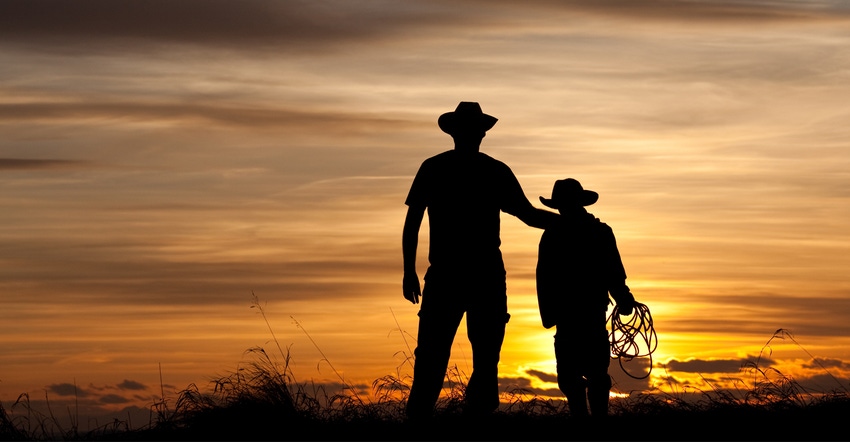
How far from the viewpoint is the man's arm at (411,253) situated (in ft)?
35.3

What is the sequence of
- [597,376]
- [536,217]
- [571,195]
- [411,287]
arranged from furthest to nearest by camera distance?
[571,195], [597,376], [536,217], [411,287]

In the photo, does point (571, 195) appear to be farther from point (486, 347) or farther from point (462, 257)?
point (486, 347)

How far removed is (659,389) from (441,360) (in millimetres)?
2869

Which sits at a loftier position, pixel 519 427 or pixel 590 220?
pixel 590 220

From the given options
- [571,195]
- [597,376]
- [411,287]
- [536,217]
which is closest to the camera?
[411,287]

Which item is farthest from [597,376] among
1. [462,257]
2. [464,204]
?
[464,204]

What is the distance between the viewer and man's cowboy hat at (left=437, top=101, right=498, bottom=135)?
1086cm

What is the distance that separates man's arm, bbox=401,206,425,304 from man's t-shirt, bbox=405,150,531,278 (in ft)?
0.49

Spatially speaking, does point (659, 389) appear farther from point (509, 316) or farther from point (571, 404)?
point (509, 316)

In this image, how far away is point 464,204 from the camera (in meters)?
10.8

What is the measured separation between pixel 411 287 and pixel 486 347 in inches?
34.0

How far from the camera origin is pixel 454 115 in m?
10.9

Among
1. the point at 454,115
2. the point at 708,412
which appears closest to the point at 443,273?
the point at 454,115

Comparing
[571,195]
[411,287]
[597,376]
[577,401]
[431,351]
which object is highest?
[571,195]
